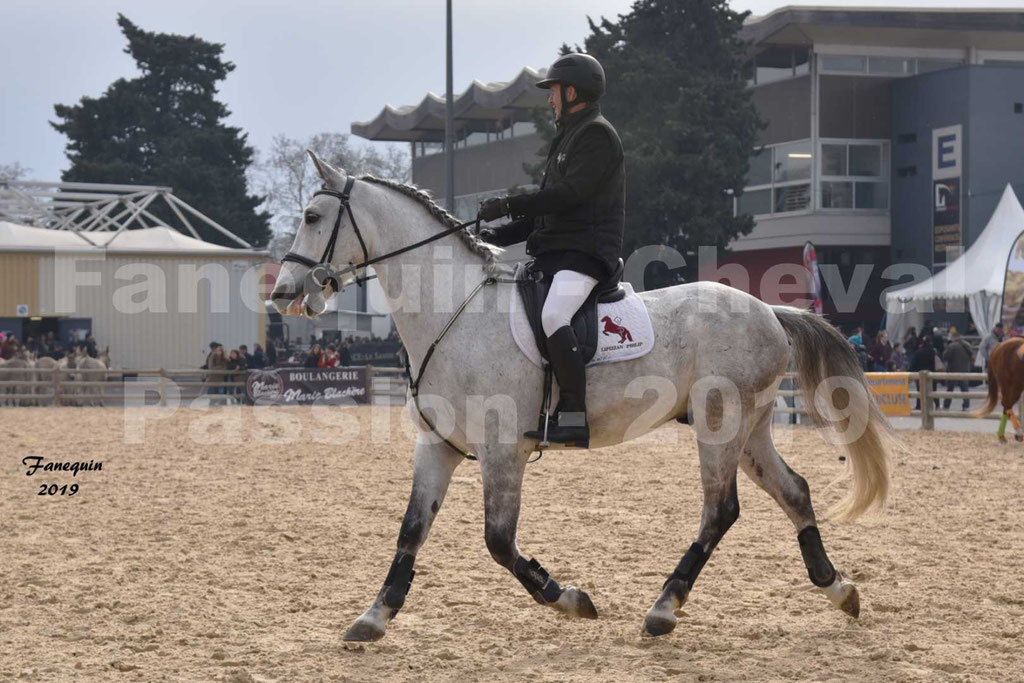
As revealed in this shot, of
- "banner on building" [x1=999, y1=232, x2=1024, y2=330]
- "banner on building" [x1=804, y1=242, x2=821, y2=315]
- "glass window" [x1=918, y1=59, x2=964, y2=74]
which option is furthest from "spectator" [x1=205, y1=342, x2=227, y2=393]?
"glass window" [x1=918, y1=59, x2=964, y2=74]

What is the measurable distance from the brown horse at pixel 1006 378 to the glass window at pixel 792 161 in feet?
68.8

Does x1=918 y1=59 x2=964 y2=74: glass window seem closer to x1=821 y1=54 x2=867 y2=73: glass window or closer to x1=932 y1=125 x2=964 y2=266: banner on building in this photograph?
x1=821 y1=54 x2=867 y2=73: glass window

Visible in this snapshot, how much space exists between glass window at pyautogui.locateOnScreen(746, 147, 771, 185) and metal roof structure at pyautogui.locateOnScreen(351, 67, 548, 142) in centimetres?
770

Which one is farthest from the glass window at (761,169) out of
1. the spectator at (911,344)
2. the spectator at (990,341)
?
the spectator at (990,341)

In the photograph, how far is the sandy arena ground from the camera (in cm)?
507

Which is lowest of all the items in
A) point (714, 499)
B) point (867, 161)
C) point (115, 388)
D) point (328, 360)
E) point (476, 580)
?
point (476, 580)

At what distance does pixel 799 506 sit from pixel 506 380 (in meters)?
1.82

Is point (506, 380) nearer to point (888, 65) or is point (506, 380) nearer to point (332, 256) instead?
point (332, 256)

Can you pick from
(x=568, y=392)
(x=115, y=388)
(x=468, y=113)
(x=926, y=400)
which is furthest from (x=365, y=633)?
(x=468, y=113)

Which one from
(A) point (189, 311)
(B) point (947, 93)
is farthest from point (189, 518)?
(B) point (947, 93)

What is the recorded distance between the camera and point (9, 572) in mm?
7098

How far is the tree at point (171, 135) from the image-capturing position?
5162cm

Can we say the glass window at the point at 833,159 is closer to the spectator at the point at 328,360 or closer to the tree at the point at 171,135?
the spectator at the point at 328,360

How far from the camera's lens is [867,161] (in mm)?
36438
